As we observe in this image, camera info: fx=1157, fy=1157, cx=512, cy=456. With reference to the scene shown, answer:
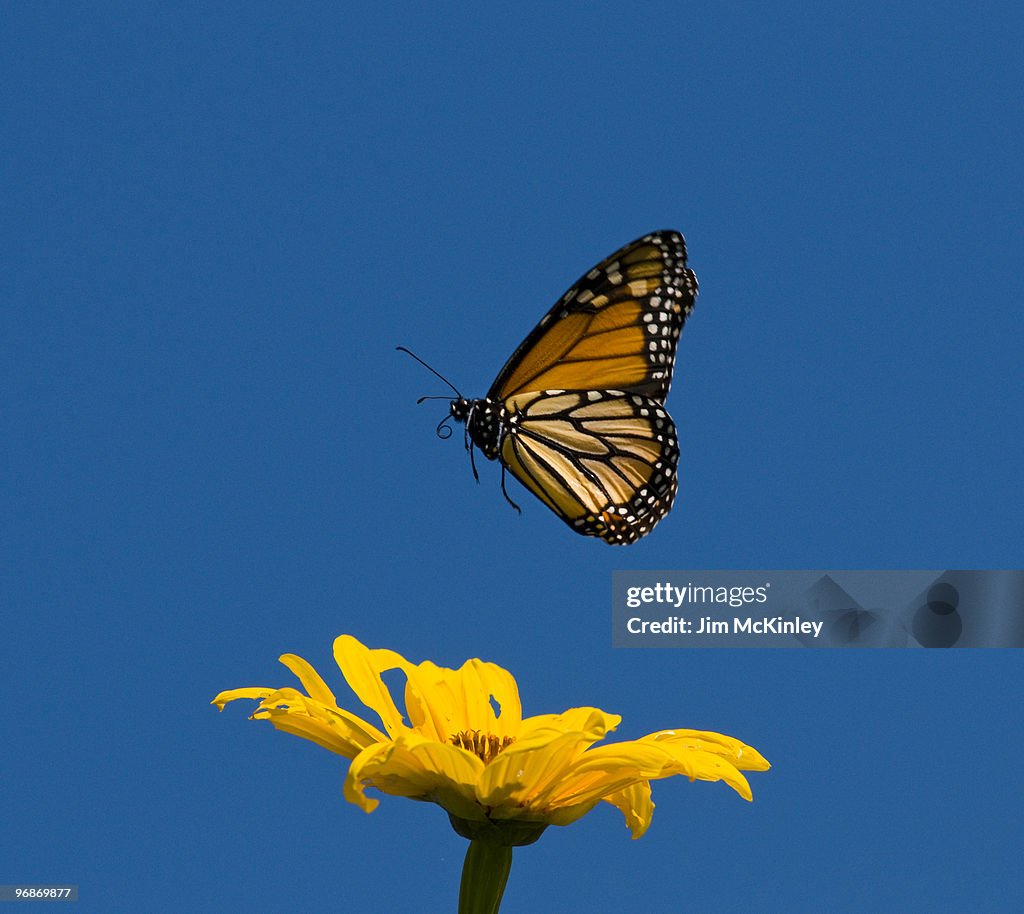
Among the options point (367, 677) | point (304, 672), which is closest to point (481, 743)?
point (367, 677)

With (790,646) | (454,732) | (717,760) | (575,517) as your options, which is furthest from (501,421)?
(717,760)

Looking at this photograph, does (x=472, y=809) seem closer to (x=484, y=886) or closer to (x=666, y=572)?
(x=484, y=886)

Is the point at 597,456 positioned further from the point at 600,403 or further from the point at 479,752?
the point at 479,752

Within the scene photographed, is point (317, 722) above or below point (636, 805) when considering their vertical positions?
above

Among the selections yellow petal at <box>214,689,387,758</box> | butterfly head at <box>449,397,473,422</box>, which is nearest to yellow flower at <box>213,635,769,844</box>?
yellow petal at <box>214,689,387,758</box>

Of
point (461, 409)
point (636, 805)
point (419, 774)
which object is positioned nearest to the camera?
point (419, 774)

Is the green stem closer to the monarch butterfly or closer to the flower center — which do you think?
the flower center
